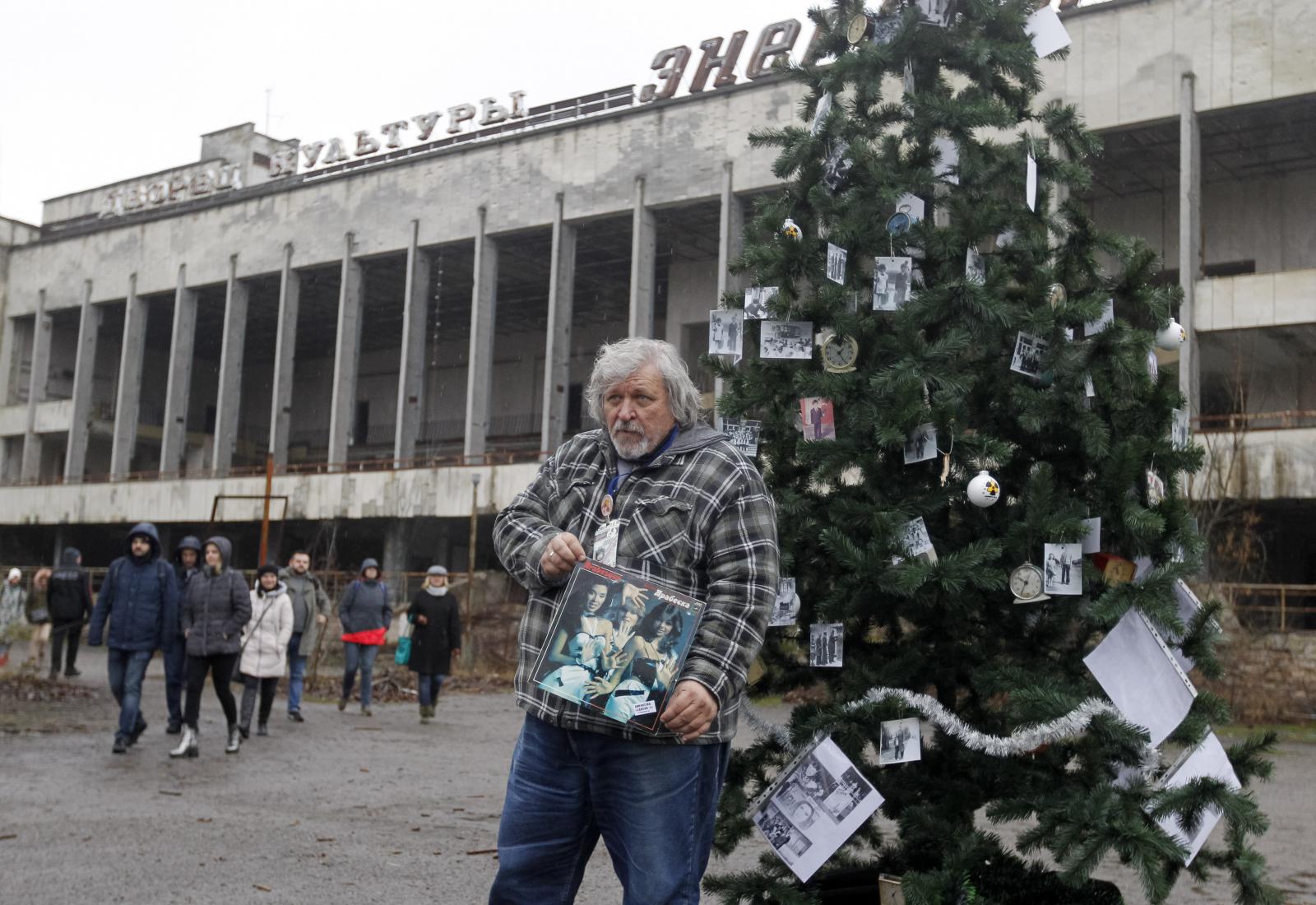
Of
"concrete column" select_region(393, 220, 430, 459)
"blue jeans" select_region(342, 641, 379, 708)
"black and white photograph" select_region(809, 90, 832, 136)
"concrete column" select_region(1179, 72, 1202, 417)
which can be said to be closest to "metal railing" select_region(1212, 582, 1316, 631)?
"concrete column" select_region(1179, 72, 1202, 417)

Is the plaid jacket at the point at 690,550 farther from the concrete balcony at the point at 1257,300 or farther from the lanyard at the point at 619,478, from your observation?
the concrete balcony at the point at 1257,300

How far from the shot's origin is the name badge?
11.8 feet

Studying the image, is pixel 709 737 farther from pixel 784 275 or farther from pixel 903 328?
pixel 784 275

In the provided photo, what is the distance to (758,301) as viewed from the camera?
538 cm

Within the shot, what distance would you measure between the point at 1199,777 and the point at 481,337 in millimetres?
37081

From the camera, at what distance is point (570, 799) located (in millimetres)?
3656

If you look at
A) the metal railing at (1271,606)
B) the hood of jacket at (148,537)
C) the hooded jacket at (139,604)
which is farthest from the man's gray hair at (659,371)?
the metal railing at (1271,606)

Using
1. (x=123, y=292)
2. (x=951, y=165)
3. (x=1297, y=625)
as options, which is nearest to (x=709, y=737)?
(x=951, y=165)

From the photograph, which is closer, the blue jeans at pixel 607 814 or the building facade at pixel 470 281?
the blue jeans at pixel 607 814

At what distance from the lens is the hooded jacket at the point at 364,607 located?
16.4 meters

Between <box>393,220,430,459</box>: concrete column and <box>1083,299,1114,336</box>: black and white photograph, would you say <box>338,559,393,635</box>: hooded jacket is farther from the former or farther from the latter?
<box>393,220,430,459</box>: concrete column

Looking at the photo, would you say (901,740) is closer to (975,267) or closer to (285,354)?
(975,267)

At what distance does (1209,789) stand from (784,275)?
97.0 inches

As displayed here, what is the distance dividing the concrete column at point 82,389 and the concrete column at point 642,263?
972 inches
